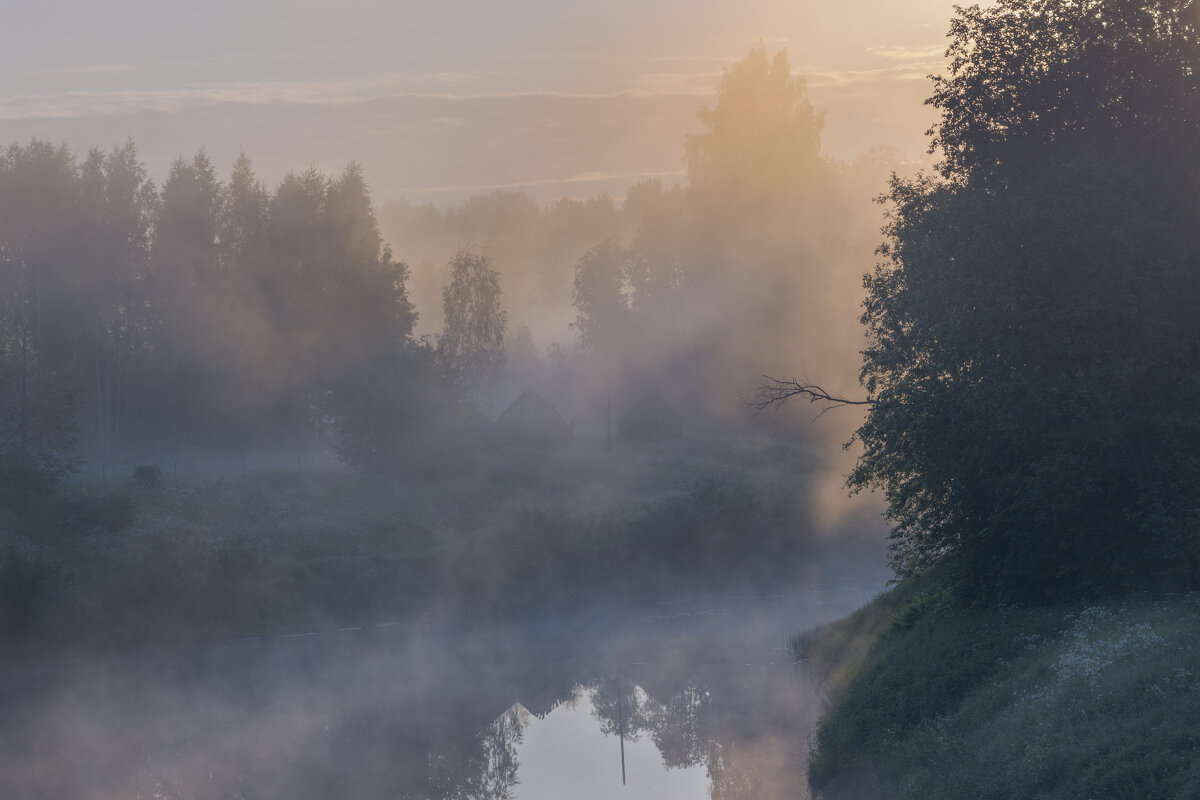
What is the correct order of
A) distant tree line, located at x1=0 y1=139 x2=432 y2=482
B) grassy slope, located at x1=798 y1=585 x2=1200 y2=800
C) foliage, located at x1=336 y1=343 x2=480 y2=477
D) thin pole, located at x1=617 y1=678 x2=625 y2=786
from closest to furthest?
grassy slope, located at x1=798 y1=585 x2=1200 y2=800
thin pole, located at x1=617 y1=678 x2=625 y2=786
foliage, located at x1=336 y1=343 x2=480 y2=477
distant tree line, located at x1=0 y1=139 x2=432 y2=482

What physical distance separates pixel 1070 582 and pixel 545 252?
138142 mm

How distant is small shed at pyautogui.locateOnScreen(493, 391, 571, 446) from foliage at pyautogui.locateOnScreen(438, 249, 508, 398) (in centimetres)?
771

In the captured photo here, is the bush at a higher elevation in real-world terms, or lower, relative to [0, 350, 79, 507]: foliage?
lower

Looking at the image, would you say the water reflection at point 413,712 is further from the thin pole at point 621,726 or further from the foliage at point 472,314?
the foliage at point 472,314

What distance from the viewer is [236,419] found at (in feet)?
200

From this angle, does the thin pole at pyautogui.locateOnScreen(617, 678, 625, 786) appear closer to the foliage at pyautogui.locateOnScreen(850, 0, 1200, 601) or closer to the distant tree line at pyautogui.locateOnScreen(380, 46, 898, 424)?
the foliage at pyautogui.locateOnScreen(850, 0, 1200, 601)

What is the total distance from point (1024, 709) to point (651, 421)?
59695 mm

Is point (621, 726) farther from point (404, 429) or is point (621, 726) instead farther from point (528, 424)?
point (528, 424)

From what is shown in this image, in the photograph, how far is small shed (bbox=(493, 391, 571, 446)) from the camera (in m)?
67.5

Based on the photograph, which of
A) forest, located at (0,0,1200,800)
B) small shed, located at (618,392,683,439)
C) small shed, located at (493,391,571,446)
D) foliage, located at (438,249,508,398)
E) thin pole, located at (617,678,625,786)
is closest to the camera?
forest, located at (0,0,1200,800)

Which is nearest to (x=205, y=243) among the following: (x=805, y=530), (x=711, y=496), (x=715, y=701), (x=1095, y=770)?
(x=711, y=496)

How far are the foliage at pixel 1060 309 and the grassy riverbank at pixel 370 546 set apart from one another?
24859mm

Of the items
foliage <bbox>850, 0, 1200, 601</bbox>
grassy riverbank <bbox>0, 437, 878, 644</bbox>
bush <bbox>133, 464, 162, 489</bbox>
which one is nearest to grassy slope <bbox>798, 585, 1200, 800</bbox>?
foliage <bbox>850, 0, 1200, 601</bbox>

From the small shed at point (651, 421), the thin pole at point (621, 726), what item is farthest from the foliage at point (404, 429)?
the thin pole at point (621, 726)
